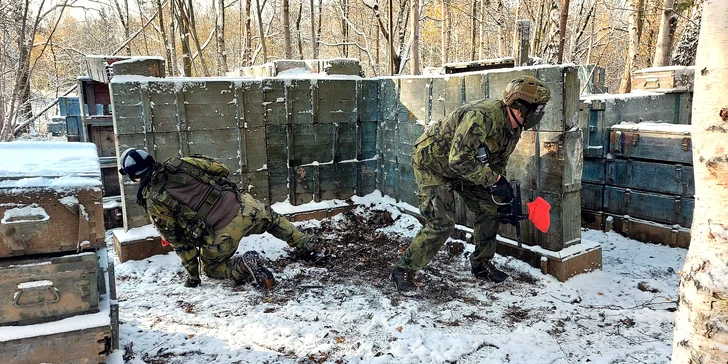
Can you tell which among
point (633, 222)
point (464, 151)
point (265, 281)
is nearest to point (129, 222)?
point (265, 281)

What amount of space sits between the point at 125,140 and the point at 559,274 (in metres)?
4.75

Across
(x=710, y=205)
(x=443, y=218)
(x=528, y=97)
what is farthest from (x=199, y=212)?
(x=710, y=205)

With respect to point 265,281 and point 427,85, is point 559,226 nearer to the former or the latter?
point 427,85

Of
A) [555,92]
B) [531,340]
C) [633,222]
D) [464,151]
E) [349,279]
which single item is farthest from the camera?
[633,222]

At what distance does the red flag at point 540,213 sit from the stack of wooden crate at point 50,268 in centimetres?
364

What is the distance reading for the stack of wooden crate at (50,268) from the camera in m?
2.27

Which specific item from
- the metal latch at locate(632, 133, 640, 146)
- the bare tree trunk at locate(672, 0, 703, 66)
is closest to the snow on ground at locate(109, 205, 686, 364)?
the metal latch at locate(632, 133, 640, 146)

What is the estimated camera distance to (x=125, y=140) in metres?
5.27

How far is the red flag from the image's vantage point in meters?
4.51

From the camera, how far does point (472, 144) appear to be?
4094 millimetres

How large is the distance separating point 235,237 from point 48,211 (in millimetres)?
2332

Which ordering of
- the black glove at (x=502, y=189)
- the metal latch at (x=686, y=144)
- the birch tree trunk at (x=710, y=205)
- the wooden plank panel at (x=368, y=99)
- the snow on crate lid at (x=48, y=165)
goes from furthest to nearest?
1. the wooden plank panel at (x=368, y=99)
2. the metal latch at (x=686, y=144)
3. the black glove at (x=502, y=189)
4. the snow on crate lid at (x=48, y=165)
5. the birch tree trunk at (x=710, y=205)

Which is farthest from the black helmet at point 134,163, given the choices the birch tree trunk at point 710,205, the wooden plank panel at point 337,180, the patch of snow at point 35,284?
the birch tree trunk at point 710,205

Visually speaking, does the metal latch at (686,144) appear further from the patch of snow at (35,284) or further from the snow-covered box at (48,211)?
the patch of snow at (35,284)
